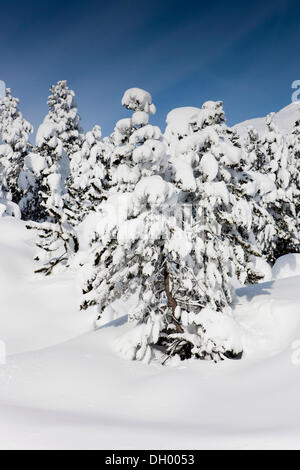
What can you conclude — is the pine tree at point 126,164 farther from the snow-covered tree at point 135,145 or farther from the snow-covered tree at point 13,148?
the snow-covered tree at point 13,148

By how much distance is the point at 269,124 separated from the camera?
2762cm

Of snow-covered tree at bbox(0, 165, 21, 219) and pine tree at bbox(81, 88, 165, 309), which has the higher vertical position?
snow-covered tree at bbox(0, 165, 21, 219)

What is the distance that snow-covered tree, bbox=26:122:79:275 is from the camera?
19.4m

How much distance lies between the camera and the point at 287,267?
23156 mm

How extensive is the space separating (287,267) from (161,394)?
1833 cm

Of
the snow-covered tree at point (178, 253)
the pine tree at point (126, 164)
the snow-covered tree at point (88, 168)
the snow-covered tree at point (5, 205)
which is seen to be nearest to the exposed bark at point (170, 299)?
the snow-covered tree at point (178, 253)

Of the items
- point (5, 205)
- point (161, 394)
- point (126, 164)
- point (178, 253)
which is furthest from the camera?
point (5, 205)

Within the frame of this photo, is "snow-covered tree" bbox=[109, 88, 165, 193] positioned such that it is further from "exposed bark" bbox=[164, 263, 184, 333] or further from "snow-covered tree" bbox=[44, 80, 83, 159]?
"snow-covered tree" bbox=[44, 80, 83, 159]

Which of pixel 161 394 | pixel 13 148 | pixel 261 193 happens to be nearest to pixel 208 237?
pixel 261 193

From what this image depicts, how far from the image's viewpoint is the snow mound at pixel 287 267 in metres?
22.9

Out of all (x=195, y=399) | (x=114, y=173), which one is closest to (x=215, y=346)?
(x=195, y=399)

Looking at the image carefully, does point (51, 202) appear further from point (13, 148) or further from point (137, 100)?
point (13, 148)

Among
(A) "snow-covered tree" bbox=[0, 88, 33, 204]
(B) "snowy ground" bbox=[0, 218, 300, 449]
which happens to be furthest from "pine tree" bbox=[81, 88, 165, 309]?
(A) "snow-covered tree" bbox=[0, 88, 33, 204]

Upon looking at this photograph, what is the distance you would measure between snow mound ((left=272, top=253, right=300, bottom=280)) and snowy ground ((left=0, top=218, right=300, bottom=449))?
401 inches
